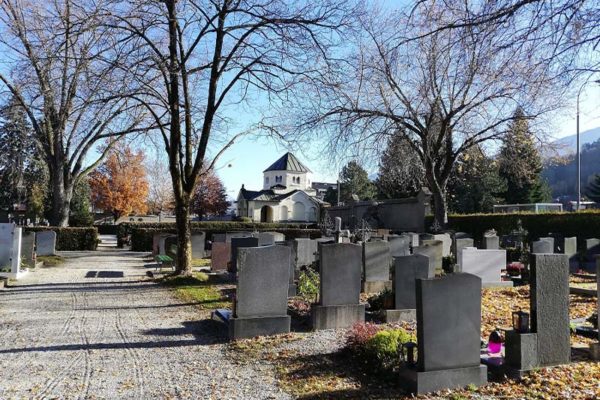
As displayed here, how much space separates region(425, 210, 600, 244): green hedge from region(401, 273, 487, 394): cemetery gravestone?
2042 cm

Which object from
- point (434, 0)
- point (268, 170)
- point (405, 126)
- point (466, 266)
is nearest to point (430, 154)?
point (405, 126)

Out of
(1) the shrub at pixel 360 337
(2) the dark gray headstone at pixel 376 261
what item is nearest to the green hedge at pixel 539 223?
(2) the dark gray headstone at pixel 376 261

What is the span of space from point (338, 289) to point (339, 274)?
25cm

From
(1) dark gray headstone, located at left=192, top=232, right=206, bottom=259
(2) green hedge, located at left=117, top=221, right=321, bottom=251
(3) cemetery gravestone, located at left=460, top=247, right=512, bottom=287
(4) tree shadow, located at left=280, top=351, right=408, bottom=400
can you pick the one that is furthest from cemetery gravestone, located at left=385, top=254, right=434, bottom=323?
(2) green hedge, located at left=117, top=221, right=321, bottom=251

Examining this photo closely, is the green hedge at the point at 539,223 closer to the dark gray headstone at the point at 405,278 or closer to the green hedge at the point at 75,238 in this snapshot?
the dark gray headstone at the point at 405,278

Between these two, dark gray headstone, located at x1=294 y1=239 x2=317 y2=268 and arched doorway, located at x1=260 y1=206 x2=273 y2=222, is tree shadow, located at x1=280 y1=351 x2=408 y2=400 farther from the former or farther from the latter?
arched doorway, located at x1=260 y1=206 x2=273 y2=222

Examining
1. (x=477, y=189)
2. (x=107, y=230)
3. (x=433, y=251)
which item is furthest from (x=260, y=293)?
(x=107, y=230)

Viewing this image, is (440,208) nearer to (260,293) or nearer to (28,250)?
(28,250)

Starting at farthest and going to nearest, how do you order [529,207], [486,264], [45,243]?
[529,207] < [45,243] < [486,264]

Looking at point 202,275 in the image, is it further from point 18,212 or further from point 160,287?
point 18,212

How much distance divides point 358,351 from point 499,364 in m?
1.61

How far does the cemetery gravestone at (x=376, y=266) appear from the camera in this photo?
12531 millimetres

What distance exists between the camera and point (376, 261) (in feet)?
41.4

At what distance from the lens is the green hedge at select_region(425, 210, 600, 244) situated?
23.4 metres
